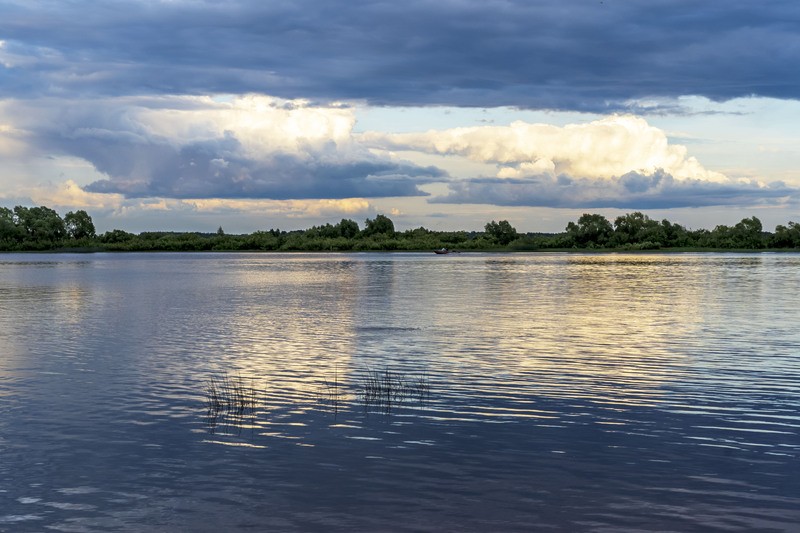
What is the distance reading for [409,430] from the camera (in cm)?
2491

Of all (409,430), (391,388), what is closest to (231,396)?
(391,388)

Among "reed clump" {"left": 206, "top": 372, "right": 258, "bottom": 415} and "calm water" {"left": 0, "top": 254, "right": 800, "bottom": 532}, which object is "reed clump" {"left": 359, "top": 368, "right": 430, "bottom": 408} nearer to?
"calm water" {"left": 0, "top": 254, "right": 800, "bottom": 532}

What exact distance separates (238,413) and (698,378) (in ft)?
61.0

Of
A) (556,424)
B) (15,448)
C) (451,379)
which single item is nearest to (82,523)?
(15,448)

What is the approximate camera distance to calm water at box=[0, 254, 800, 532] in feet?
58.4

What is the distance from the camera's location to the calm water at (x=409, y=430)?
17797 mm

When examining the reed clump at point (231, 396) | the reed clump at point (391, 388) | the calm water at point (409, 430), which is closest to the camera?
the calm water at point (409, 430)

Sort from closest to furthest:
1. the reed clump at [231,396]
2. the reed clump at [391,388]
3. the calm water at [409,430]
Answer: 1. the calm water at [409,430]
2. the reed clump at [231,396]
3. the reed clump at [391,388]

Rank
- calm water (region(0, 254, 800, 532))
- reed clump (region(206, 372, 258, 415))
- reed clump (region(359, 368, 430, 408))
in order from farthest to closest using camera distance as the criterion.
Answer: reed clump (region(359, 368, 430, 408)), reed clump (region(206, 372, 258, 415)), calm water (region(0, 254, 800, 532))

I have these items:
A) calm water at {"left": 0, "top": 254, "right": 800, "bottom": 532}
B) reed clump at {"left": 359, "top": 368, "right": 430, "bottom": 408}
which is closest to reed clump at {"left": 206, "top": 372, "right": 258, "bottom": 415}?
calm water at {"left": 0, "top": 254, "right": 800, "bottom": 532}

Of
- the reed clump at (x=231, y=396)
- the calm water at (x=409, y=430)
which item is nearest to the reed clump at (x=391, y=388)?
the calm water at (x=409, y=430)

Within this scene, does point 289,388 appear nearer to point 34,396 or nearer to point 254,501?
point 34,396

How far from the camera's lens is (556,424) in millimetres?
25344

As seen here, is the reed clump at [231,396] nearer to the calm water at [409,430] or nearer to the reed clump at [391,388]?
the calm water at [409,430]
